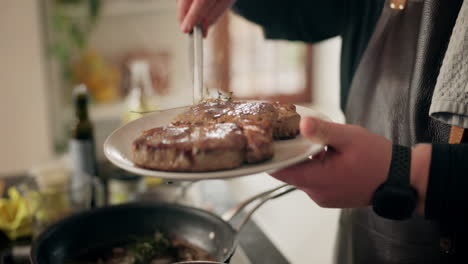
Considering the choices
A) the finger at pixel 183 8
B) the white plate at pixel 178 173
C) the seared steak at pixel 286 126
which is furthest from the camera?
the finger at pixel 183 8

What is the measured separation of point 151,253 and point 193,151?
455 mm

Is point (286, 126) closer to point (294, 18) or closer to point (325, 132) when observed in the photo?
point (325, 132)

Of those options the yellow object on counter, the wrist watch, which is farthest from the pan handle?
the yellow object on counter

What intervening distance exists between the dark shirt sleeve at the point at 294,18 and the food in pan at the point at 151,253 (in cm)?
71

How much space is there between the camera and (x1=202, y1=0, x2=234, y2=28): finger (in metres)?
1.06

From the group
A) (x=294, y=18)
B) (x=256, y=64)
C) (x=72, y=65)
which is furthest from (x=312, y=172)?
(x=256, y=64)

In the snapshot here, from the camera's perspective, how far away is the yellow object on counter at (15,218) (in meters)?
1.31

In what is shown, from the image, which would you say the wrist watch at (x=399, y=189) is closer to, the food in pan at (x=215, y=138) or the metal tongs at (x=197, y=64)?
the food in pan at (x=215, y=138)

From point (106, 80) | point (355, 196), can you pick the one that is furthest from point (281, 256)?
point (106, 80)

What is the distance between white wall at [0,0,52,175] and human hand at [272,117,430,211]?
8.30 feet

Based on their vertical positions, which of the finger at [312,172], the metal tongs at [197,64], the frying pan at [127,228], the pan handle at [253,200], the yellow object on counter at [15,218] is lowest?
the yellow object on counter at [15,218]

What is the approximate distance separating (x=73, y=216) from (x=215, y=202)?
476 mm

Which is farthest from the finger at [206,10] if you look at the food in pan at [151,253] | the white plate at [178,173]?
the food in pan at [151,253]

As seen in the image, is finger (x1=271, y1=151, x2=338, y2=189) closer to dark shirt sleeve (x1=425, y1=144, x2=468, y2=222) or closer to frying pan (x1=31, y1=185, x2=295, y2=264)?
dark shirt sleeve (x1=425, y1=144, x2=468, y2=222)
